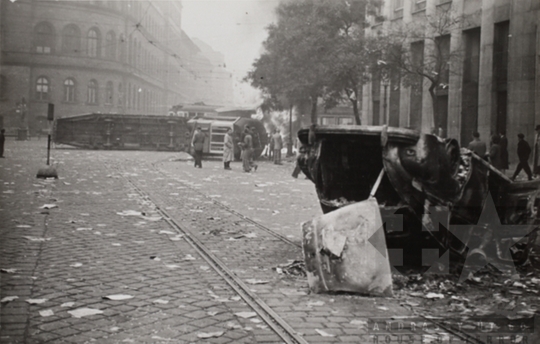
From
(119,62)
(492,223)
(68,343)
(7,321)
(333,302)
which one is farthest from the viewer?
(119,62)

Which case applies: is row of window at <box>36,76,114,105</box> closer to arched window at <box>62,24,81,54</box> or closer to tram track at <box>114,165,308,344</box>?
arched window at <box>62,24,81,54</box>

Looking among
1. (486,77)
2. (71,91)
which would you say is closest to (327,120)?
(486,77)

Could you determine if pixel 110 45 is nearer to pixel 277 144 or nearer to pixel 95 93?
pixel 95 93

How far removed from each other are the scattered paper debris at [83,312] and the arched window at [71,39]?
57.7 meters

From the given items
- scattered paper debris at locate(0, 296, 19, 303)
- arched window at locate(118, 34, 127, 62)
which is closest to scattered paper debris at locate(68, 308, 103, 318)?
scattered paper debris at locate(0, 296, 19, 303)

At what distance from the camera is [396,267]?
6.88m

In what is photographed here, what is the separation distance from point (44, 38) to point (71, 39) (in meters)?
2.53

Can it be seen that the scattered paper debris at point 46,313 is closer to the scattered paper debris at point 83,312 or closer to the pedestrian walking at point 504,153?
the scattered paper debris at point 83,312

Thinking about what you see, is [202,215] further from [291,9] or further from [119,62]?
[119,62]

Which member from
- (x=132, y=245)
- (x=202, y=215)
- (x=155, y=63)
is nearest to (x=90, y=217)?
(x=202, y=215)

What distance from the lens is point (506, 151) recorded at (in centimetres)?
2142

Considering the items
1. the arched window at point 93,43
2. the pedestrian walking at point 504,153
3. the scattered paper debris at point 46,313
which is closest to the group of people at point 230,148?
the pedestrian walking at point 504,153

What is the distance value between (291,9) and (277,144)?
6.75 m

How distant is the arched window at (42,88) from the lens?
57.5 meters
